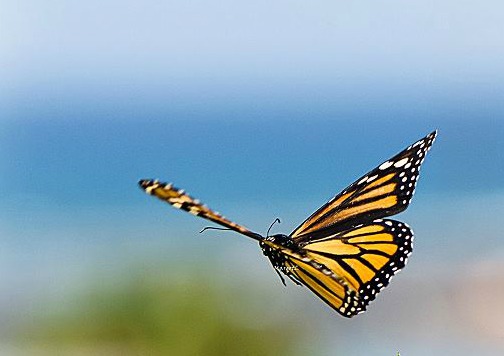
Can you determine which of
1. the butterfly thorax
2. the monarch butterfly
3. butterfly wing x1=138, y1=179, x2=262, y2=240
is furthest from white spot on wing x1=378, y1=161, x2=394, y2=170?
butterfly wing x1=138, y1=179, x2=262, y2=240

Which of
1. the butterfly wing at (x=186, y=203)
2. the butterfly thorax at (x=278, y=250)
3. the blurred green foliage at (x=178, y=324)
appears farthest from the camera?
the blurred green foliage at (x=178, y=324)

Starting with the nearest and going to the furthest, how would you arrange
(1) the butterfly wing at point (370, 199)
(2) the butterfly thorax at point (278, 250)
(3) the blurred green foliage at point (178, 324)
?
(2) the butterfly thorax at point (278, 250) → (1) the butterfly wing at point (370, 199) → (3) the blurred green foliage at point (178, 324)

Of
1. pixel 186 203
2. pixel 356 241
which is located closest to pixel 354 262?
pixel 356 241

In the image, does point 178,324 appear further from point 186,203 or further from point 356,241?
point 186,203

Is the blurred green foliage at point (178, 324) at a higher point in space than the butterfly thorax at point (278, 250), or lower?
higher

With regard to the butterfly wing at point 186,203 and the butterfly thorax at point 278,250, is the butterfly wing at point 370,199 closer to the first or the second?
the butterfly thorax at point 278,250

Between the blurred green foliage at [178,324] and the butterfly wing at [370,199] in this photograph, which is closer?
the butterfly wing at [370,199]

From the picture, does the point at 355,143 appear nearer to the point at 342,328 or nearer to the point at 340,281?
the point at 342,328

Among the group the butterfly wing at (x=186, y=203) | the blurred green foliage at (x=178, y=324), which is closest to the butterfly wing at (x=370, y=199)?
the butterfly wing at (x=186, y=203)

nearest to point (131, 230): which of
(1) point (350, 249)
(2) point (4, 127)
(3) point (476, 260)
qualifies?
A: (3) point (476, 260)
